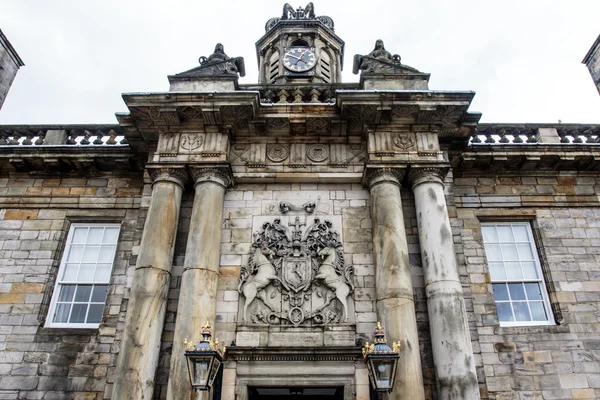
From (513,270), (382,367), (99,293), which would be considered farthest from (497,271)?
(99,293)

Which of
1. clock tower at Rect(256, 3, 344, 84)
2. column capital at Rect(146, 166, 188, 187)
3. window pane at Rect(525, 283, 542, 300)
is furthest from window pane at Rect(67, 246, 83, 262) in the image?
window pane at Rect(525, 283, 542, 300)

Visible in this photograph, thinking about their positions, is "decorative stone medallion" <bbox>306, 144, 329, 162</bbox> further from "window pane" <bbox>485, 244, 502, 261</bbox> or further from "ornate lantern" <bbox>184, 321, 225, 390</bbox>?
"ornate lantern" <bbox>184, 321, 225, 390</bbox>

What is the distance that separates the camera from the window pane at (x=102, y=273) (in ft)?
30.4

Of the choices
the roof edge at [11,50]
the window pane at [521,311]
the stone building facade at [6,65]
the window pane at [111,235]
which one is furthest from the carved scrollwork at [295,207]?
the roof edge at [11,50]

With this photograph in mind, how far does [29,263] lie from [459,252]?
8.94m

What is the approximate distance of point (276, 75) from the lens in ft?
47.6

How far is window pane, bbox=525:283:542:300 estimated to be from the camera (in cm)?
905

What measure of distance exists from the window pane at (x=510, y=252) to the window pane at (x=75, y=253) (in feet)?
30.2

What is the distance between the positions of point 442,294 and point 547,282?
3203mm

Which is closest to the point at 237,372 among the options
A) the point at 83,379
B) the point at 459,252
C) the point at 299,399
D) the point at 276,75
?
the point at 299,399

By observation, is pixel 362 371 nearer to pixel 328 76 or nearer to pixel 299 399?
pixel 299 399

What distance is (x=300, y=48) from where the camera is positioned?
47.6ft

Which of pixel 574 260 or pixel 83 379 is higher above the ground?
pixel 574 260

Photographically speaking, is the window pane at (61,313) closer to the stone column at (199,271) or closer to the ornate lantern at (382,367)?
the stone column at (199,271)
